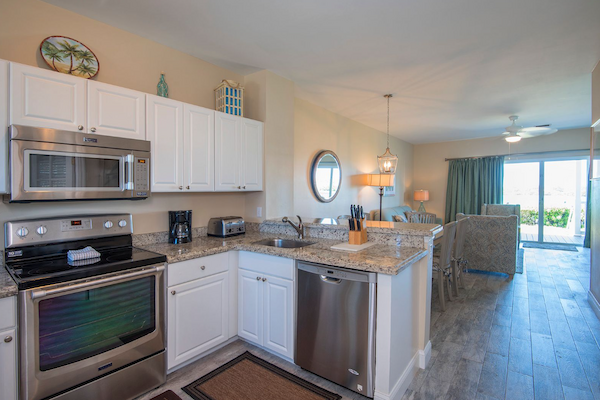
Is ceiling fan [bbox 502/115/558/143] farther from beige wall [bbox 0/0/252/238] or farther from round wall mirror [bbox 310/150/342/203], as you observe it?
beige wall [bbox 0/0/252/238]

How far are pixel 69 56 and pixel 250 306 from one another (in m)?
2.22

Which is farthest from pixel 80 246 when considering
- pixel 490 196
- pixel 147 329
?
pixel 490 196

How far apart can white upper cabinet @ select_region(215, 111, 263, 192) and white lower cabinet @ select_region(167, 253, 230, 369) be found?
2.49 ft

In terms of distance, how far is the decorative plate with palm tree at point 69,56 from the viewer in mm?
1971

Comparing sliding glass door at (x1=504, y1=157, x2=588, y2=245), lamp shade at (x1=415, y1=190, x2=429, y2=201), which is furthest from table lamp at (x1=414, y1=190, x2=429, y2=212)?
sliding glass door at (x1=504, y1=157, x2=588, y2=245)

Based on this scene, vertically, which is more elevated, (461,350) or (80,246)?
(80,246)

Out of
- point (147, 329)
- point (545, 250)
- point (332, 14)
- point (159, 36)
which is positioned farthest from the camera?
point (545, 250)

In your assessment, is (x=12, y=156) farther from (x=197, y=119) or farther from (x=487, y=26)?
(x=487, y=26)

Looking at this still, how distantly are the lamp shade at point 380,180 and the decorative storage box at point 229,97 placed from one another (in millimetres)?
3515

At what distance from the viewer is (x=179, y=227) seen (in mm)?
2543

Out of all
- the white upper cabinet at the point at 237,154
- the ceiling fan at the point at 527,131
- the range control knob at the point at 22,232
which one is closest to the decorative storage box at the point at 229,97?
the white upper cabinet at the point at 237,154

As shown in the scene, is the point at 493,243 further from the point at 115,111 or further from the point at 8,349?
the point at 8,349

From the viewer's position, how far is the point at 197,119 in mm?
2527

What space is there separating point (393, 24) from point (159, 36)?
188 centimetres
